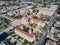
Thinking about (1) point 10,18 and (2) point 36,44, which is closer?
(2) point 36,44

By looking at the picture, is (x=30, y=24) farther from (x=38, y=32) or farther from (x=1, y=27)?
(x=1, y=27)

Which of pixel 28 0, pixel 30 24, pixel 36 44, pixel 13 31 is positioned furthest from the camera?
pixel 28 0

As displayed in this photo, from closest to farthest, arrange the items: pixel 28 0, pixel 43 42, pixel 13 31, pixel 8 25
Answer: pixel 43 42 < pixel 13 31 < pixel 8 25 < pixel 28 0

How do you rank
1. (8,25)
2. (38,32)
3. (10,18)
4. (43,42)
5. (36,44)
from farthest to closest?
1. (10,18)
2. (8,25)
3. (38,32)
4. (43,42)
5. (36,44)

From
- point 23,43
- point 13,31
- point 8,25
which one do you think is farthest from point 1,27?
point 23,43

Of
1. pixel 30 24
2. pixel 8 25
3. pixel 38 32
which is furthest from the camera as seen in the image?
pixel 8 25

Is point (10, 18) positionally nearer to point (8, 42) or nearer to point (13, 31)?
point (13, 31)

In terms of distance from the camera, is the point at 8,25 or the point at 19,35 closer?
the point at 19,35

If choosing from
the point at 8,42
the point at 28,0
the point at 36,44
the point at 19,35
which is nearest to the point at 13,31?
the point at 19,35
